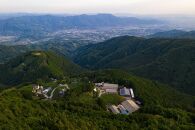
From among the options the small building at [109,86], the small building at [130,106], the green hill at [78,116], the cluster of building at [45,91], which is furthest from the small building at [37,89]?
the small building at [130,106]

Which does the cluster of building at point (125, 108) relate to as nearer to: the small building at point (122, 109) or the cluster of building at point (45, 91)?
the small building at point (122, 109)

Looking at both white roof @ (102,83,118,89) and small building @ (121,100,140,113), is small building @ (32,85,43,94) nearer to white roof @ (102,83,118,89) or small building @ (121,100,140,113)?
white roof @ (102,83,118,89)

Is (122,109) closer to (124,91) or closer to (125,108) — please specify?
(125,108)

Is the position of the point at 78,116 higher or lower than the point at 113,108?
higher

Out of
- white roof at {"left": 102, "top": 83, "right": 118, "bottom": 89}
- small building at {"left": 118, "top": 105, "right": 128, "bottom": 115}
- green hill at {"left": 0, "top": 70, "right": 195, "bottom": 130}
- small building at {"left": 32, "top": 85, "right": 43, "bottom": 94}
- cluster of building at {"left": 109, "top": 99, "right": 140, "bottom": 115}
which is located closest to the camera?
green hill at {"left": 0, "top": 70, "right": 195, "bottom": 130}

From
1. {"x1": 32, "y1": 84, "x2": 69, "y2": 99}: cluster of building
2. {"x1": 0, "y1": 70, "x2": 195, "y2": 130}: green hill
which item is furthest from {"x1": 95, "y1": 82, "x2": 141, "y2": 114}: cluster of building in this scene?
{"x1": 32, "y1": 84, "x2": 69, "y2": 99}: cluster of building

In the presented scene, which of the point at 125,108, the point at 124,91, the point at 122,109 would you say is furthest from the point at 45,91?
the point at 125,108

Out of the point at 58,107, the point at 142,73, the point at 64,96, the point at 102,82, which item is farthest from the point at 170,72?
the point at 58,107

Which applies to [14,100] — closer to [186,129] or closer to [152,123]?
[152,123]
